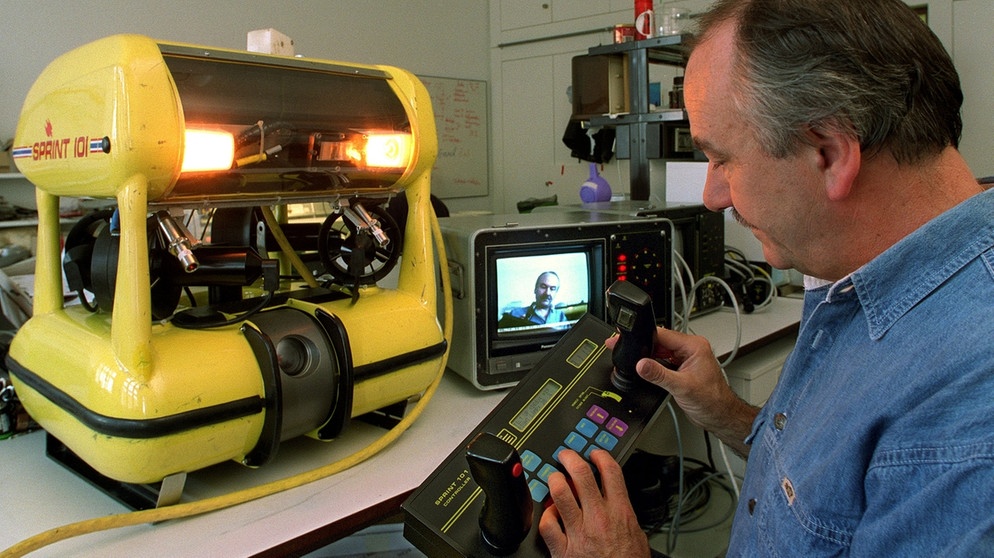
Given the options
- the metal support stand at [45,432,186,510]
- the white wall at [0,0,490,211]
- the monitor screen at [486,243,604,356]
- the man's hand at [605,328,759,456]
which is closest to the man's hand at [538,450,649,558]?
the man's hand at [605,328,759,456]

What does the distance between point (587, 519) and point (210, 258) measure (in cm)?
62

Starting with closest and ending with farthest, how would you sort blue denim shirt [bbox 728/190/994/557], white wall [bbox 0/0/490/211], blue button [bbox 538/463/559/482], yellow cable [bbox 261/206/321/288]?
1. blue denim shirt [bbox 728/190/994/557]
2. blue button [bbox 538/463/559/482]
3. yellow cable [bbox 261/206/321/288]
4. white wall [bbox 0/0/490/211]

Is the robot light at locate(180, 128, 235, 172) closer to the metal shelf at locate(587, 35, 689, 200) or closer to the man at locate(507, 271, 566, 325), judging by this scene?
the man at locate(507, 271, 566, 325)

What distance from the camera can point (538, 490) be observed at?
859 millimetres

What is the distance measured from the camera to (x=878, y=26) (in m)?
0.64

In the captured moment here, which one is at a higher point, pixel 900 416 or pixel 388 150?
pixel 388 150

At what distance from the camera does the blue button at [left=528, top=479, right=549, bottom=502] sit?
2.79ft

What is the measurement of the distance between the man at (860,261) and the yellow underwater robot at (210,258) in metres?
0.43

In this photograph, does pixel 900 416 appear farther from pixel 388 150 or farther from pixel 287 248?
pixel 287 248

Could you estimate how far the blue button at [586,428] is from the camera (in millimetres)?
939

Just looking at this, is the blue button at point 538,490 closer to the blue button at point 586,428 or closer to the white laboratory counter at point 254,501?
the blue button at point 586,428

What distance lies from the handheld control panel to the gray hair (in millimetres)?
391

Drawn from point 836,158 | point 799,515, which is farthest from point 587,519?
point 836,158

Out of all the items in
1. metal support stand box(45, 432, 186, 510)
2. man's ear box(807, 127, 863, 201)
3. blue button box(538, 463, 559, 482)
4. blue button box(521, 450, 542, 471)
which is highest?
man's ear box(807, 127, 863, 201)
